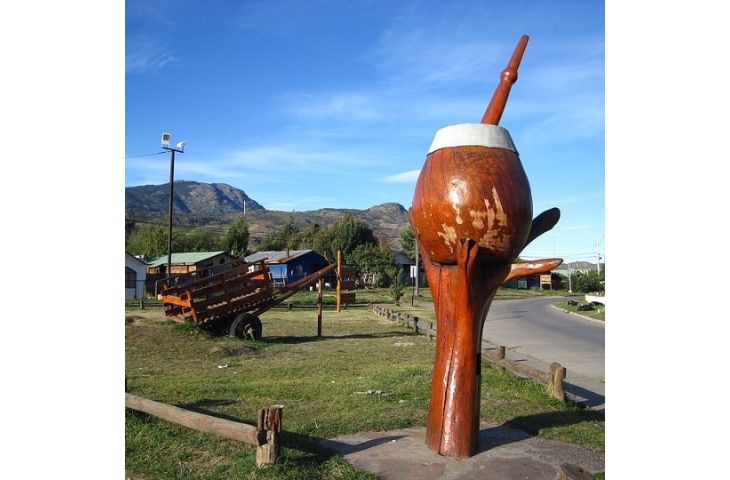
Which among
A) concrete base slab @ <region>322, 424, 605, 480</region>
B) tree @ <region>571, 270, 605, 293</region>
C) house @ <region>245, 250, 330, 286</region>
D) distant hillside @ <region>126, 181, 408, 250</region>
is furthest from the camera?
distant hillside @ <region>126, 181, 408, 250</region>

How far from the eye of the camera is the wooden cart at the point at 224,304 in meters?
13.7

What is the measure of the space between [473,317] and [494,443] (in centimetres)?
122

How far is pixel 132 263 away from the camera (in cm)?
3103

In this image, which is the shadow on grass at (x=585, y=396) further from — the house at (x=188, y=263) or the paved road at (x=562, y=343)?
the house at (x=188, y=263)

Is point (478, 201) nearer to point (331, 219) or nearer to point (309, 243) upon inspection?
point (309, 243)

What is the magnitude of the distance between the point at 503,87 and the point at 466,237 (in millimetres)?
1373

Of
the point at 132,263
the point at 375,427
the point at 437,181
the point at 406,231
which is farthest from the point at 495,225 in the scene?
the point at 406,231

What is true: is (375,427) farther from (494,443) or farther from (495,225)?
(495,225)

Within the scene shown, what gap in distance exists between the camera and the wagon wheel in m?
13.8

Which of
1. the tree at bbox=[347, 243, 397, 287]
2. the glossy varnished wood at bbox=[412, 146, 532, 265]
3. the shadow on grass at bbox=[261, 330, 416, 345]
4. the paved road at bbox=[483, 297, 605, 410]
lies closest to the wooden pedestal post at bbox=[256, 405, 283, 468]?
the glossy varnished wood at bbox=[412, 146, 532, 265]

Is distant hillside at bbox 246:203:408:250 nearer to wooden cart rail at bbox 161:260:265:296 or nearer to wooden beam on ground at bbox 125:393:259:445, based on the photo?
wooden cart rail at bbox 161:260:265:296

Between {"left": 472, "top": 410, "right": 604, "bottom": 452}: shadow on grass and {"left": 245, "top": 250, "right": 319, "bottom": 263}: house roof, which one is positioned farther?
{"left": 245, "top": 250, "right": 319, "bottom": 263}: house roof

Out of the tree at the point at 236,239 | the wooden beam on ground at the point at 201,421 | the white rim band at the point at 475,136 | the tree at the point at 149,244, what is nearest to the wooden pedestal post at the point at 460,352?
the white rim band at the point at 475,136

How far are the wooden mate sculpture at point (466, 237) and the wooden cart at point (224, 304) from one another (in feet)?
31.5
